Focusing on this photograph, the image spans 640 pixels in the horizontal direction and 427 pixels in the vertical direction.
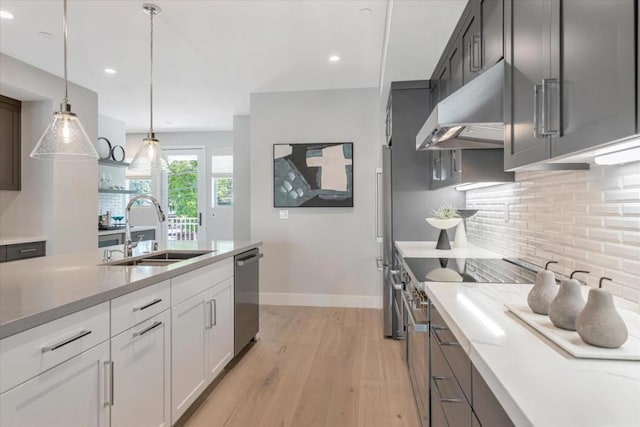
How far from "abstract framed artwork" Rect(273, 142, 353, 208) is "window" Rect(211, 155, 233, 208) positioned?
2.47 m

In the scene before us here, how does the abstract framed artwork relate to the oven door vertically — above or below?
above

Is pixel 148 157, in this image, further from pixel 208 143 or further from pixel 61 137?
pixel 208 143

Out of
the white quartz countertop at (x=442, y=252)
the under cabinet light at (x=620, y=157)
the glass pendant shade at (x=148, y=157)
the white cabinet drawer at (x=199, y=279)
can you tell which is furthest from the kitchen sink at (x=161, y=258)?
the under cabinet light at (x=620, y=157)

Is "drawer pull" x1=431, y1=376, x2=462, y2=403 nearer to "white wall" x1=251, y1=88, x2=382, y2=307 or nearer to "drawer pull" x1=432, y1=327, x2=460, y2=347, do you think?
"drawer pull" x1=432, y1=327, x2=460, y2=347

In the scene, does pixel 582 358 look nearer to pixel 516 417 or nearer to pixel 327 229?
pixel 516 417

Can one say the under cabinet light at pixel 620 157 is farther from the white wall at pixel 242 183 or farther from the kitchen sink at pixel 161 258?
the white wall at pixel 242 183

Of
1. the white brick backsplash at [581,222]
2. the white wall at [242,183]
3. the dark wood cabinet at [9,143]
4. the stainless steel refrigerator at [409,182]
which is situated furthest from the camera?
the white wall at [242,183]

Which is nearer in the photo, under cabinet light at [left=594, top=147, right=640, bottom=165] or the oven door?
under cabinet light at [left=594, top=147, right=640, bottom=165]

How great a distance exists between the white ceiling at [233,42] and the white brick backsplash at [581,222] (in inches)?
47.4

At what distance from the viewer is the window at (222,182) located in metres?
6.79

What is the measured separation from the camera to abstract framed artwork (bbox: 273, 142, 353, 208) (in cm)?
449

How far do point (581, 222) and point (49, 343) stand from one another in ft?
6.58

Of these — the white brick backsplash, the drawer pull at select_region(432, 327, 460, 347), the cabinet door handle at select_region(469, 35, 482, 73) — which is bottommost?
the drawer pull at select_region(432, 327, 460, 347)

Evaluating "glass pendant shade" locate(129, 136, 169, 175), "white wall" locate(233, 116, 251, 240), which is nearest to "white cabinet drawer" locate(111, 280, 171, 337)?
"glass pendant shade" locate(129, 136, 169, 175)
